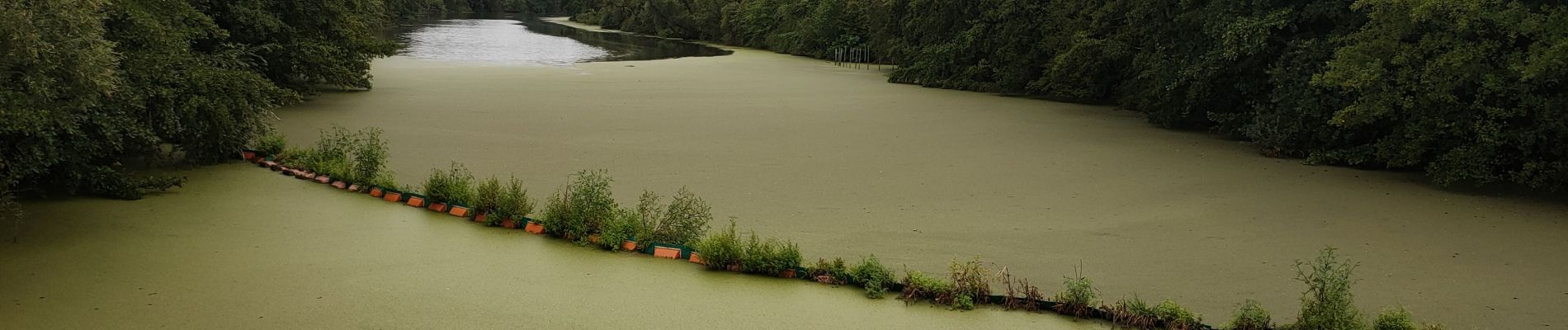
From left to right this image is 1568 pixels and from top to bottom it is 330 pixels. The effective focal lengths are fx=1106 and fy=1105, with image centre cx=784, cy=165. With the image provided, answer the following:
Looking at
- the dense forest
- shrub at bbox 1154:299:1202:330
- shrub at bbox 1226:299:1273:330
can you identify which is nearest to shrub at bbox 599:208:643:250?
shrub at bbox 1154:299:1202:330

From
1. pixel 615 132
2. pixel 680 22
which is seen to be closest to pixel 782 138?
pixel 615 132

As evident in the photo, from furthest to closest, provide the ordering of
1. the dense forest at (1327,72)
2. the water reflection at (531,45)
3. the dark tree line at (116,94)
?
the water reflection at (531,45), the dense forest at (1327,72), the dark tree line at (116,94)

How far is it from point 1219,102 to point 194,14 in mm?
12554

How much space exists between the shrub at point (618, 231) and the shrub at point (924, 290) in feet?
6.94

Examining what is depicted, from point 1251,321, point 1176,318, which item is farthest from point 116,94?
point 1251,321

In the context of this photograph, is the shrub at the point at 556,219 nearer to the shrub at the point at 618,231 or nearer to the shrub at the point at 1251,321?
the shrub at the point at 618,231

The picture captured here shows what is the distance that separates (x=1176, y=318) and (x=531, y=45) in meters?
36.8

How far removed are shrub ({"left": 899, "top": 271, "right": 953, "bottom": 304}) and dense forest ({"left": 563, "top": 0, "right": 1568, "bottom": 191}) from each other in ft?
21.0

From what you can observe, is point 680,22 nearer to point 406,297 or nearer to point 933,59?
point 933,59

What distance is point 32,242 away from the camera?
7082 mm

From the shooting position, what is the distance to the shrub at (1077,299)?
5910 mm

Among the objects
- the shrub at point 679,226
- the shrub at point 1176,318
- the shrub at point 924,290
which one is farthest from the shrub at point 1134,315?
the shrub at point 679,226

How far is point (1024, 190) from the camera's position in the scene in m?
10.3

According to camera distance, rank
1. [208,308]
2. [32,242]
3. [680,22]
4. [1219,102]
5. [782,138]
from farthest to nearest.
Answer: [680,22], [1219,102], [782,138], [32,242], [208,308]
